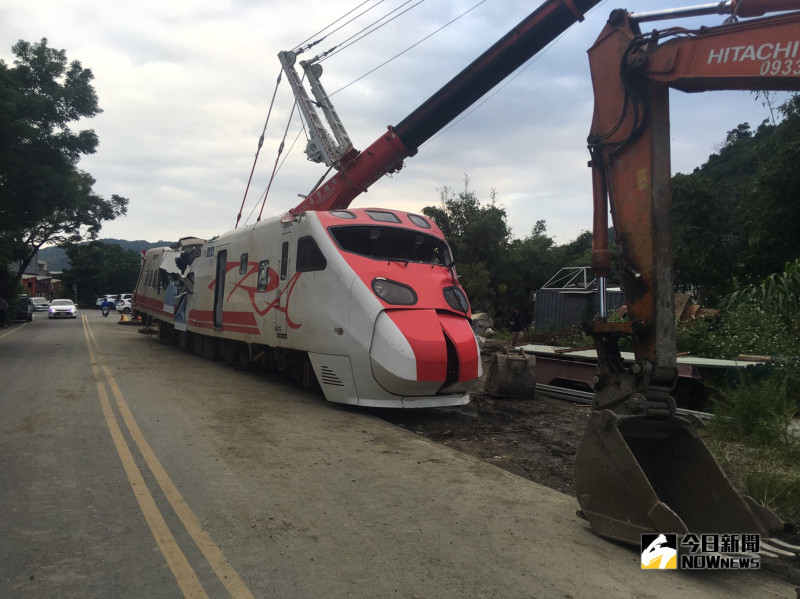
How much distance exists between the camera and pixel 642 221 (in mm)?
5395

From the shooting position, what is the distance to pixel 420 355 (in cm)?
895

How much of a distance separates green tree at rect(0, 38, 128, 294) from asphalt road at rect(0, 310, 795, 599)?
11678 millimetres

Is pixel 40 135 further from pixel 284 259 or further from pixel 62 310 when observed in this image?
pixel 62 310

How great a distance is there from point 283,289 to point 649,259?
7601 mm

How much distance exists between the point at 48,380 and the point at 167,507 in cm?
866

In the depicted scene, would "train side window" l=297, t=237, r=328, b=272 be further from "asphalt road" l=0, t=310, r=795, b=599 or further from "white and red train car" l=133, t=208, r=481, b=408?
"asphalt road" l=0, t=310, r=795, b=599

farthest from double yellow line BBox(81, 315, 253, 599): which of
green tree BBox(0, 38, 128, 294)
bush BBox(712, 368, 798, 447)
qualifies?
green tree BBox(0, 38, 128, 294)

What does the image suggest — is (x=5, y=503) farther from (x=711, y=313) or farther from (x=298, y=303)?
(x=711, y=313)

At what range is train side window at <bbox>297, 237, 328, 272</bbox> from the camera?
34.6 feet

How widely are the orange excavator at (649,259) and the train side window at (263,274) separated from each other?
8089 millimetres

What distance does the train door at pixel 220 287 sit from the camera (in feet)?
50.1

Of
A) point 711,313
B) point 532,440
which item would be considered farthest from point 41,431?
point 711,313

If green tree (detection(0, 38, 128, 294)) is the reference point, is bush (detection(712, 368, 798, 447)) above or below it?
below

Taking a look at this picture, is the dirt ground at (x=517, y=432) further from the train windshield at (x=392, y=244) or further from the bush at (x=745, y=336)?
the bush at (x=745, y=336)
